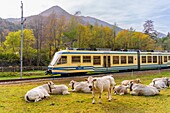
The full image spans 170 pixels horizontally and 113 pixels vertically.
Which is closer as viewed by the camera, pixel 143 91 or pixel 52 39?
pixel 143 91


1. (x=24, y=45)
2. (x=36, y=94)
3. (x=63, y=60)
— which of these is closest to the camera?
(x=36, y=94)

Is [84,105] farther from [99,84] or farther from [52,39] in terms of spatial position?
[52,39]

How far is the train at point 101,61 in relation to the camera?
19.8 metres

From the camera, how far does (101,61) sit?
23.3m

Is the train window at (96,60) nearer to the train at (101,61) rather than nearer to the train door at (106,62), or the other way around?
the train at (101,61)

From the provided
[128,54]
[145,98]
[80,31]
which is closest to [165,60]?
[128,54]

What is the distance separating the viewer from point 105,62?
23.8 m

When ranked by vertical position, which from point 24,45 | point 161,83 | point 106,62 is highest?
point 24,45

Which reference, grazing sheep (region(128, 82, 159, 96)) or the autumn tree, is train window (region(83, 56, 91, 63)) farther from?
the autumn tree

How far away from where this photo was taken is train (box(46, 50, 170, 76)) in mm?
19750

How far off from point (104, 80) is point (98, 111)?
1.83 metres

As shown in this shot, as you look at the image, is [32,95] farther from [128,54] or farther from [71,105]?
[128,54]

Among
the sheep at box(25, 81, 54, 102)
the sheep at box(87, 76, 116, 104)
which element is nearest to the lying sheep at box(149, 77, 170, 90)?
the sheep at box(87, 76, 116, 104)

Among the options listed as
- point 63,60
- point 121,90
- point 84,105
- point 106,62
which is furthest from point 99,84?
point 106,62
